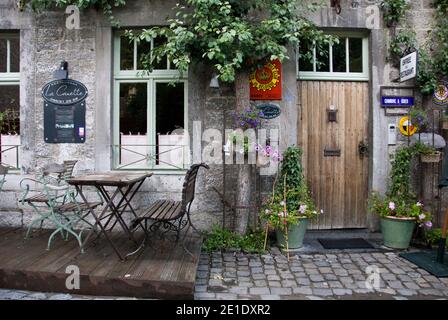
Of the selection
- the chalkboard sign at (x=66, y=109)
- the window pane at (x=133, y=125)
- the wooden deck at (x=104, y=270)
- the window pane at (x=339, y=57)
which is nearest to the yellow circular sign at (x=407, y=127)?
the window pane at (x=339, y=57)

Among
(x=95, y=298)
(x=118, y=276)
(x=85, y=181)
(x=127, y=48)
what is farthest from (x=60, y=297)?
(x=127, y=48)

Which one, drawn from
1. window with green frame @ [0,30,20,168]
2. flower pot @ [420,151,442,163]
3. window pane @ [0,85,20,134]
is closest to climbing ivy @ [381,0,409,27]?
flower pot @ [420,151,442,163]

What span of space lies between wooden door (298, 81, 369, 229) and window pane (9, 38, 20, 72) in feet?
13.5

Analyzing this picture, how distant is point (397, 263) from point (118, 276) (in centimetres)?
311

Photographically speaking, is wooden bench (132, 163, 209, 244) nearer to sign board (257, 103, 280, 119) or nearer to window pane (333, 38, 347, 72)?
sign board (257, 103, 280, 119)

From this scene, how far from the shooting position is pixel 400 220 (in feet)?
15.9

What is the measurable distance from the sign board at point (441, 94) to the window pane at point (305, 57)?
175 cm

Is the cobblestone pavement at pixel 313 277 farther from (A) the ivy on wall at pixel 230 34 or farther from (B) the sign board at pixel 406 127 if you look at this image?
(A) the ivy on wall at pixel 230 34

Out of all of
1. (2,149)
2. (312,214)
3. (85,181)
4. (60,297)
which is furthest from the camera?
(2,149)

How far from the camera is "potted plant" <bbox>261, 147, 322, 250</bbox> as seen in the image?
473cm

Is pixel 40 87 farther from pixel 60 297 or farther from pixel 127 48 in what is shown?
pixel 60 297

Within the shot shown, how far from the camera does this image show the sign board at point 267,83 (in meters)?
5.29

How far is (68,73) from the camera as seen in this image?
5422 millimetres

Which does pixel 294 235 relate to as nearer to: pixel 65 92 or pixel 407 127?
pixel 407 127
